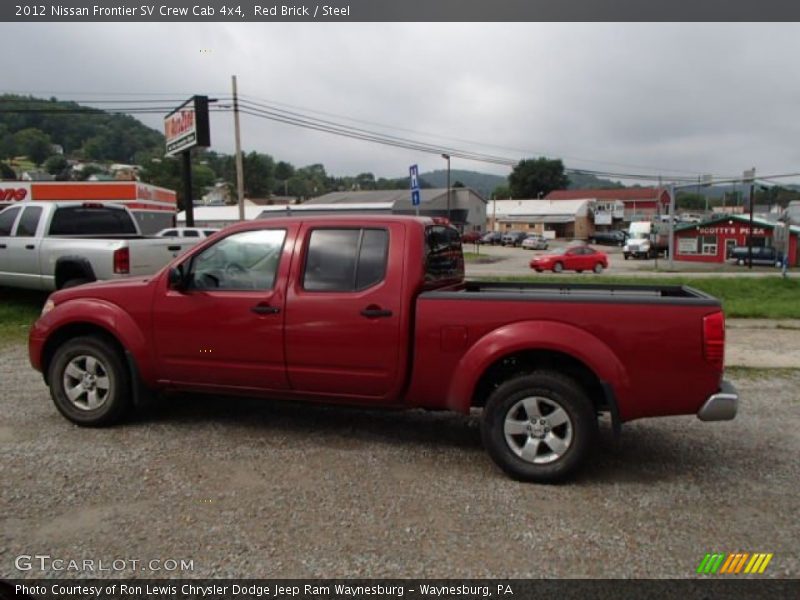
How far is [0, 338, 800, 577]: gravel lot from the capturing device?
125 inches

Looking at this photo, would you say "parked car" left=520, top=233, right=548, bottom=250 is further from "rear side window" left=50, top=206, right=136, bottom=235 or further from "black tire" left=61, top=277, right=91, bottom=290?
"black tire" left=61, top=277, right=91, bottom=290

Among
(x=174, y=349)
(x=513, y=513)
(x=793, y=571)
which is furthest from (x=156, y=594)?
(x=793, y=571)

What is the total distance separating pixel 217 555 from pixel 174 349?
214cm

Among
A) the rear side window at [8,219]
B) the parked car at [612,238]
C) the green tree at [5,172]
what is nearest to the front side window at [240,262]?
the rear side window at [8,219]

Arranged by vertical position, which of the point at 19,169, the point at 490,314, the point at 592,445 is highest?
the point at 19,169

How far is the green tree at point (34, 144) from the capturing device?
78.1 meters

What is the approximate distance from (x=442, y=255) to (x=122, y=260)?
5658 mm

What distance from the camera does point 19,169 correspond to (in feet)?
259

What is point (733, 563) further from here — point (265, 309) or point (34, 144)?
point (34, 144)

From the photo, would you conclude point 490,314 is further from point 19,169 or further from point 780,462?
point 19,169

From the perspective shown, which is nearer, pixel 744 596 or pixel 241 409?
pixel 744 596

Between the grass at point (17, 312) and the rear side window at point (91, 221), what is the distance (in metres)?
1.69

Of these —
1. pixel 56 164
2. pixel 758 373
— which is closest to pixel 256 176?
pixel 56 164

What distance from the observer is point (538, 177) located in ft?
408
